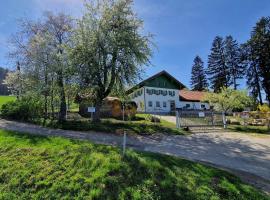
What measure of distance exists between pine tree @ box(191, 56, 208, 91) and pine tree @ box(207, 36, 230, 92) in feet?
19.2

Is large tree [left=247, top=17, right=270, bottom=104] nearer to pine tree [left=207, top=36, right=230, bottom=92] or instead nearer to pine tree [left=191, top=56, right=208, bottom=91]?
pine tree [left=207, top=36, right=230, bottom=92]

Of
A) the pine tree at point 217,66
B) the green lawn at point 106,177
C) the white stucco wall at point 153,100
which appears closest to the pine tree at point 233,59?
the pine tree at point 217,66

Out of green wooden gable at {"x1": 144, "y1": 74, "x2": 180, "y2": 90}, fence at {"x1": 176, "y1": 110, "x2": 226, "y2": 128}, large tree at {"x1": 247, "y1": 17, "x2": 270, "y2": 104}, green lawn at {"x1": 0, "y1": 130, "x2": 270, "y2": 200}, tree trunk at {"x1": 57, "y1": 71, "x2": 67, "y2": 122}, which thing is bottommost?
green lawn at {"x1": 0, "y1": 130, "x2": 270, "y2": 200}

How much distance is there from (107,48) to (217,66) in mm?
47405

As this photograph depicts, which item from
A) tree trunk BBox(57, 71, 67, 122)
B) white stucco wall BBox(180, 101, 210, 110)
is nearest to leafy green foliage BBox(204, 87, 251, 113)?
white stucco wall BBox(180, 101, 210, 110)

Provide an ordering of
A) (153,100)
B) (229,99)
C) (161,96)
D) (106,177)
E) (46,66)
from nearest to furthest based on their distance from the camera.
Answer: (106,177) < (46,66) < (229,99) < (153,100) < (161,96)

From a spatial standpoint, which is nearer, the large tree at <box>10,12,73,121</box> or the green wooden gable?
the large tree at <box>10,12,73,121</box>

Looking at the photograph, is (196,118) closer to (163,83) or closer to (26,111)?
(26,111)

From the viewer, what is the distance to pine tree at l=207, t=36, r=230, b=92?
55062mm

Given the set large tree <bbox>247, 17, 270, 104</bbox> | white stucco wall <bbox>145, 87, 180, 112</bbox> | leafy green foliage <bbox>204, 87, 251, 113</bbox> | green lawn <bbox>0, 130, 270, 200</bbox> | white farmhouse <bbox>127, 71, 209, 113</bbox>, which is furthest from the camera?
large tree <bbox>247, 17, 270, 104</bbox>

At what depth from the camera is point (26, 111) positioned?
1602 centimetres

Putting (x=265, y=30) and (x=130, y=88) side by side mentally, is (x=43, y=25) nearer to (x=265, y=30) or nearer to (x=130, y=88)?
(x=130, y=88)

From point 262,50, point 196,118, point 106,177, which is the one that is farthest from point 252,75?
point 106,177

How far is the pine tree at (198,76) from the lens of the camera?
66.0 metres
